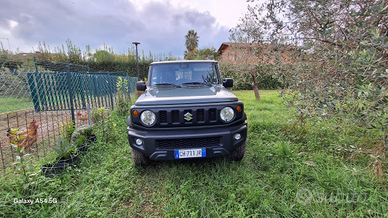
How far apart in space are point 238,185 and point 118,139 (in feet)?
9.44

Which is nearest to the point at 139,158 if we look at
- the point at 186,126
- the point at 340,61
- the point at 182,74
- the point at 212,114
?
the point at 186,126

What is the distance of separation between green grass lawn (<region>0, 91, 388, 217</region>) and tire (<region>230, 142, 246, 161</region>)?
0.35 feet

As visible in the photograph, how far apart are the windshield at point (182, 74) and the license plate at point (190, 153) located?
58.0 inches

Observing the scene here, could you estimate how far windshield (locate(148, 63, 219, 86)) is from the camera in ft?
11.2

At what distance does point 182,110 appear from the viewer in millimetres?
2350

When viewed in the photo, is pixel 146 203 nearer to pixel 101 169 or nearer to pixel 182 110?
pixel 101 169

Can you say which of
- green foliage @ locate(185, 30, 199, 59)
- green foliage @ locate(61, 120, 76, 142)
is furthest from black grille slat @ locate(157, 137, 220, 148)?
green foliage @ locate(185, 30, 199, 59)

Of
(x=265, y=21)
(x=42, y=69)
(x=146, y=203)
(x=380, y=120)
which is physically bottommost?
(x=146, y=203)

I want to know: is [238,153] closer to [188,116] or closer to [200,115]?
[200,115]

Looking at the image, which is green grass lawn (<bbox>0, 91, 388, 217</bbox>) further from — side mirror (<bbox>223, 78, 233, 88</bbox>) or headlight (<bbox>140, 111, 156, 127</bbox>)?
side mirror (<bbox>223, 78, 233, 88</bbox>)

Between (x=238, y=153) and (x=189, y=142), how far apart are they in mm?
908

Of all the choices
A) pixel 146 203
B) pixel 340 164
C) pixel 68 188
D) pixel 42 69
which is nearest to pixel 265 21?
pixel 340 164

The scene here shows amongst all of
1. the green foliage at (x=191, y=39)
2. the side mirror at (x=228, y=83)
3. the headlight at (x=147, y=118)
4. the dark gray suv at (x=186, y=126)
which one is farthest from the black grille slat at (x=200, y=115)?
the green foliage at (x=191, y=39)

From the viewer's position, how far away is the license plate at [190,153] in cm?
231
